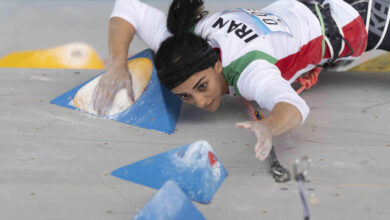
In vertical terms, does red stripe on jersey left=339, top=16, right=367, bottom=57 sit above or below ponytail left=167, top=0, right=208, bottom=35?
below

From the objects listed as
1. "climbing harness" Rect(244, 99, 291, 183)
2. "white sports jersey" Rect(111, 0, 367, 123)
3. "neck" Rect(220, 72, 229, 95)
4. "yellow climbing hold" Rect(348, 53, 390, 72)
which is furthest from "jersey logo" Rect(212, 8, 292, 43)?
"yellow climbing hold" Rect(348, 53, 390, 72)

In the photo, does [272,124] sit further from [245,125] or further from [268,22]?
[268,22]

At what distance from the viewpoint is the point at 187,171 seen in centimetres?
132

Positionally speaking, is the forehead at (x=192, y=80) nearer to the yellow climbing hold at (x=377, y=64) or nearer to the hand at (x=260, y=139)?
the hand at (x=260, y=139)

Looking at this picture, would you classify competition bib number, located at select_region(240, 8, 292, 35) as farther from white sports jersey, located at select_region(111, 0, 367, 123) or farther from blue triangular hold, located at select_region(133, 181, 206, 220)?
blue triangular hold, located at select_region(133, 181, 206, 220)

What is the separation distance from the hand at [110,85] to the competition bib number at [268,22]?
16.5 inches

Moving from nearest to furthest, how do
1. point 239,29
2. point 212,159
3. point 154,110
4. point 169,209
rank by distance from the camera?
1. point 169,209
2. point 212,159
3. point 239,29
4. point 154,110

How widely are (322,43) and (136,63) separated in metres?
0.59

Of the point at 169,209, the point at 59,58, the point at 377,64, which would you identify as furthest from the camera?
the point at 59,58

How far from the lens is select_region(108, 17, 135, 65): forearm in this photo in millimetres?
1764

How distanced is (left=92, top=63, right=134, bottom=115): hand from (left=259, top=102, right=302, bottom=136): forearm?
0.59 meters

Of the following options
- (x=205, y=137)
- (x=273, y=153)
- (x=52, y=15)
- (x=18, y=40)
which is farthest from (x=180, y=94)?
(x=52, y=15)

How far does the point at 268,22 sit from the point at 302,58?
0.18 metres

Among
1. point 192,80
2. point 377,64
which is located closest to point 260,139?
point 192,80
